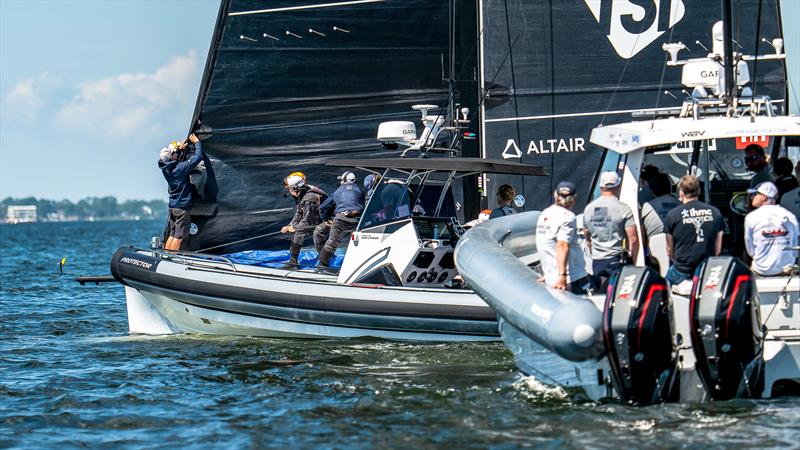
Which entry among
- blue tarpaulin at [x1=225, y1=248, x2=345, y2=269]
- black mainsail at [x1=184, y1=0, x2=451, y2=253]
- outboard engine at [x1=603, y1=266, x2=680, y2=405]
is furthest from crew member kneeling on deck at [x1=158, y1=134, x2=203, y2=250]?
outboard engine at [x1=603, y1=266, x2=680, y2=405]

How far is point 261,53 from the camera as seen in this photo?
16.1 meters

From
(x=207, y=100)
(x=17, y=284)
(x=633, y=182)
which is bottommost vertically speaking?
(x=17, y=284)

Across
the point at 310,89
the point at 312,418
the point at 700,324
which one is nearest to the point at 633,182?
the point at 700,324

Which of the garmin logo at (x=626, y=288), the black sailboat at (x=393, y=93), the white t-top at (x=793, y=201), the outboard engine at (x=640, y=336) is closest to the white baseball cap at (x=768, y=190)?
the white t-top at (x=793, y=201)

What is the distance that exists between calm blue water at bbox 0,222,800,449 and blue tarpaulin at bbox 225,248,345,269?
5.10 ft

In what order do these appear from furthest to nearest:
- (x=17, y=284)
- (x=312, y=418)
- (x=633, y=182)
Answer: (x=17, y=284) → (x=633, y=182) → (x=312, y=418)

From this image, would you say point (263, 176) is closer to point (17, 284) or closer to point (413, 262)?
point (413, 262)

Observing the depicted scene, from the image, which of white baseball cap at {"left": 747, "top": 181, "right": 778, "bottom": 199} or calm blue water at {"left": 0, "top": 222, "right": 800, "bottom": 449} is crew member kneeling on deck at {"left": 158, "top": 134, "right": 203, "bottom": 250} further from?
white baseball cap at {"left": 747, "top": 181, "right": 778, "bottom": 199}

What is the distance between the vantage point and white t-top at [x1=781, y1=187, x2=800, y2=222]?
10016 mm

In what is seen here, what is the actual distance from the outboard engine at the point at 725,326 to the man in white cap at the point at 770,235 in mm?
720

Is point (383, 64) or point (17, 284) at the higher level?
point (383, 64)

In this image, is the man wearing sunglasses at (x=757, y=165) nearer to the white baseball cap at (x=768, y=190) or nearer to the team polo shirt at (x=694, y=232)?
the white baseball cap at (x=768, y=190)

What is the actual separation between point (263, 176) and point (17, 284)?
10742 millimetres

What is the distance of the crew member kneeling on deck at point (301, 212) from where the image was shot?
14.5 metres
